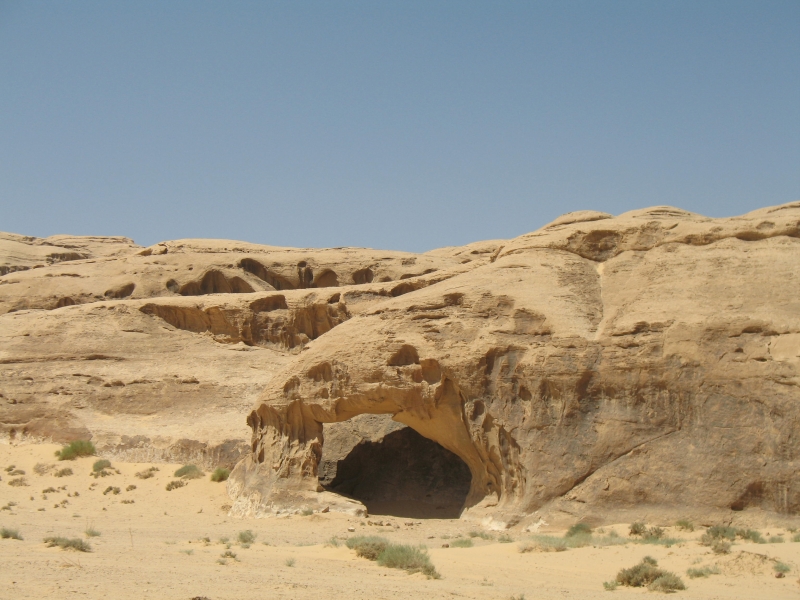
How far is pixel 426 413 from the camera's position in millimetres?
17031

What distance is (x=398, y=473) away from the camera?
67.7 feet

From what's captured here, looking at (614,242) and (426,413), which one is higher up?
(614,242)

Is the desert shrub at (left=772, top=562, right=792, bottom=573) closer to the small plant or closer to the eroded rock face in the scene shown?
the small plant

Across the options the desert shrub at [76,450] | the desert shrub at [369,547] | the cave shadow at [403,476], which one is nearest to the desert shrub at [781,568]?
the desert shrub at [369,547]

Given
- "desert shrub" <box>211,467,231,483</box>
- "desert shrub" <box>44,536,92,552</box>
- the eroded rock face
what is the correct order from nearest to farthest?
"desert shrub" <box>44,536,92,552</box>, the eroded rock face, "desert shrub" <box>211,467,231,483</box>

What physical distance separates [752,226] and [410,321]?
7.02m

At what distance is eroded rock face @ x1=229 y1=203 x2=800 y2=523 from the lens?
14.7 metres

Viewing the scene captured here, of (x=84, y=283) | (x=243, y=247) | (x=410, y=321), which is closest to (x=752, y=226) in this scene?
(x=410, y=321)

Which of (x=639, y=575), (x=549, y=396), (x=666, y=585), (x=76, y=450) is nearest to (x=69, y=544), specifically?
(x=639, y=575)

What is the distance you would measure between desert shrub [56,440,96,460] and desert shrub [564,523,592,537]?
13.7 m

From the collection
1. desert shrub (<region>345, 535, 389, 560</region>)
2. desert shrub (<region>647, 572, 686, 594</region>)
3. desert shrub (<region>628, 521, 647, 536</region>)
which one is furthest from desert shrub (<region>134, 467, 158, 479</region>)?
desert shrub (<region>647, 572, 686, 594</region>)

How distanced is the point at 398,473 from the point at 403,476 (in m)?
0.16

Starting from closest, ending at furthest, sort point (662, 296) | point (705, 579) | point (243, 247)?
point (705, 579)
point (662, 296)
point (243, 247)

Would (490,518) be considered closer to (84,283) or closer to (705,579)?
(705,579)
